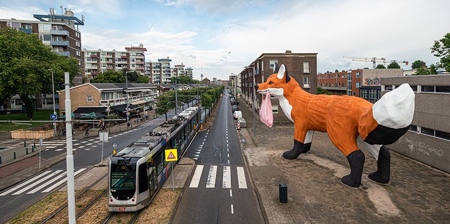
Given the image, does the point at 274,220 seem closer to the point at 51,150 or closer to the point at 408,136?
the point at 408,136

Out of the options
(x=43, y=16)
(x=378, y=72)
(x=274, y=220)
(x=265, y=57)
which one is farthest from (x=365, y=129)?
(x=43, y=16)

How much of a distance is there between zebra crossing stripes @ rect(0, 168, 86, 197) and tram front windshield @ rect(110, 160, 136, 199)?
767cm

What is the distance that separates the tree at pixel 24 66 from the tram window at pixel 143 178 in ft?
113

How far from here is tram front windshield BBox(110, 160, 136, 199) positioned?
1332 centimetres

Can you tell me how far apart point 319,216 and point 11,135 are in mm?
40148

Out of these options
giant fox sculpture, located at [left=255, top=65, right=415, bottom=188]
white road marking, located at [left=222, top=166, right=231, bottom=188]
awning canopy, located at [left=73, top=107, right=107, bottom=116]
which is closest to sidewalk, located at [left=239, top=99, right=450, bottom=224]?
giant fox sculpture, located at [left=255, top=65, right=415, bottom=188]

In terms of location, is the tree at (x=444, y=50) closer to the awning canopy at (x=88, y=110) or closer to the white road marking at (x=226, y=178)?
the white road marking at (x=226, y=178)

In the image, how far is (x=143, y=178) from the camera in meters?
13.9

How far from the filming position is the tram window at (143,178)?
1367 centimetres

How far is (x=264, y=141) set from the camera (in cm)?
3266

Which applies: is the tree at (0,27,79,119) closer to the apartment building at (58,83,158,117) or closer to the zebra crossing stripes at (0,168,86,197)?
the apartment building at (58,83,158,117)

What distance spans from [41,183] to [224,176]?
12.8 metres

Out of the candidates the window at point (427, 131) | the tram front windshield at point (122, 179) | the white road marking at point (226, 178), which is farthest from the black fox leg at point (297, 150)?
the tram front windshield at point (122, 179)

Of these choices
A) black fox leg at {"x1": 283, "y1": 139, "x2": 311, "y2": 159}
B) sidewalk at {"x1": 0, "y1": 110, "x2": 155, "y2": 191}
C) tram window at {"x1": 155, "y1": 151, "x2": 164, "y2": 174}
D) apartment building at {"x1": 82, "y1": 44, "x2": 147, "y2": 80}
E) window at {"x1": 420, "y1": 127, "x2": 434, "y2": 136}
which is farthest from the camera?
apartment building at {"x1": 82, "y1": 44, "x2": 147, "y2": 80}
